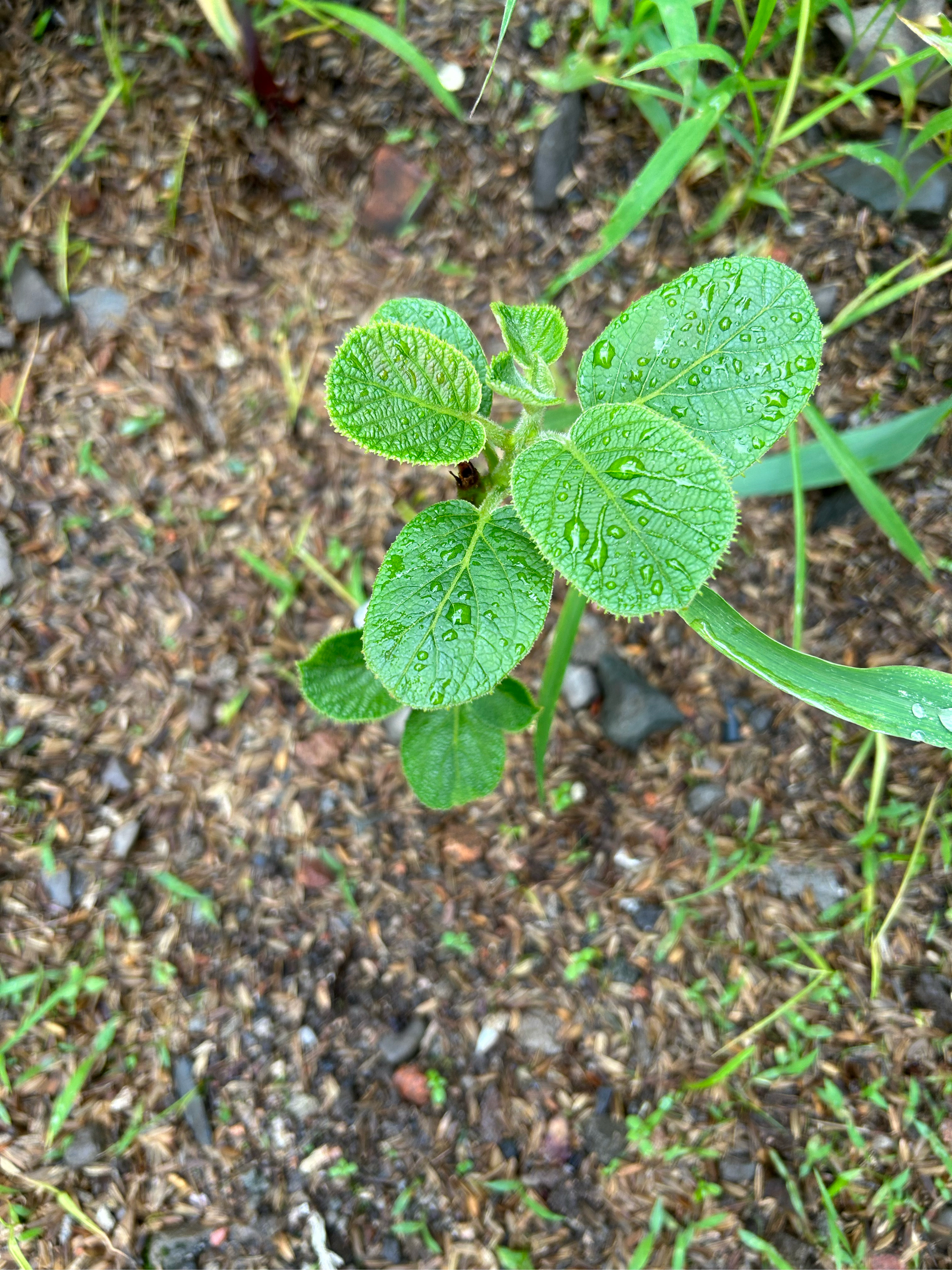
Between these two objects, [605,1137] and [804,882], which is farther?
[804,882]

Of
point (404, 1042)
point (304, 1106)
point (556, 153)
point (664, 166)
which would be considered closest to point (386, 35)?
point (556, 153)

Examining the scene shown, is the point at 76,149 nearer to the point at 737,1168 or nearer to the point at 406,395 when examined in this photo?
the point at 406,395

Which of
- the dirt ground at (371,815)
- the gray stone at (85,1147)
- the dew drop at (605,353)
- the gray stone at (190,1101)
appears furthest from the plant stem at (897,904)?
the gray stone at (85,1147)

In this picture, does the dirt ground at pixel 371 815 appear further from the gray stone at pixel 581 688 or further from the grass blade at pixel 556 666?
the grass blade at pixel 556 666

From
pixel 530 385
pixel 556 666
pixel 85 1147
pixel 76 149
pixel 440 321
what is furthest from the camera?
pixel 76 149

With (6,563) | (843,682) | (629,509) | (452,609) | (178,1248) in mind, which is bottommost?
(178,1248)

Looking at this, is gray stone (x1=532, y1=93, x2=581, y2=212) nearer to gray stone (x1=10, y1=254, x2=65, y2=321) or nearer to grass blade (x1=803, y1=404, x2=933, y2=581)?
grass blade (x1=803, y1=404, x2=933, y2=581)

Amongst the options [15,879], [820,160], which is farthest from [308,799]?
[820,160]
